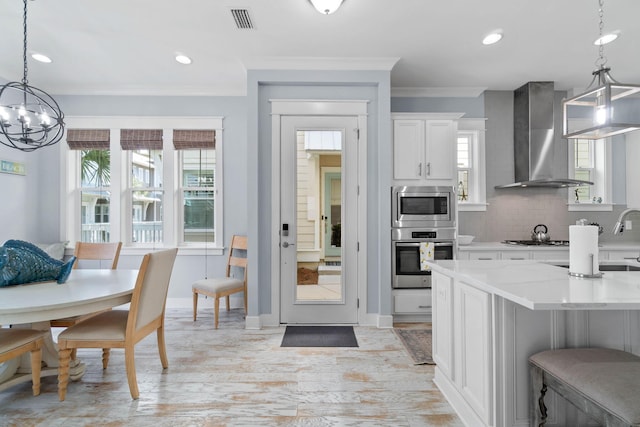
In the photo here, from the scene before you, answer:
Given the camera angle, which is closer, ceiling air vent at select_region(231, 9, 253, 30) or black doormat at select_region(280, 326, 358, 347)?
ceiling air vent at select_region(231, 9, 253, 30)

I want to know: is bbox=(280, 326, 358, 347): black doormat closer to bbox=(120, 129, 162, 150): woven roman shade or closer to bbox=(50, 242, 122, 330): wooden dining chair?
bbox=(50, 242, 122, 330): wooden dining chair

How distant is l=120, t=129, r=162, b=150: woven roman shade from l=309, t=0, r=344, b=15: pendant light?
2.78 meters

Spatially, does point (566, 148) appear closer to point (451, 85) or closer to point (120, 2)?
point (451, 85)

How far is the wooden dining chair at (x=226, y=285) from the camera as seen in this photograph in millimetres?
3607

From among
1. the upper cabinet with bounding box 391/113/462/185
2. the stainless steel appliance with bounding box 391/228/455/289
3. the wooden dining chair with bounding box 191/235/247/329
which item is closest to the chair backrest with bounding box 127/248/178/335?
the wooden dining chair with bounding box 191/235/247/329

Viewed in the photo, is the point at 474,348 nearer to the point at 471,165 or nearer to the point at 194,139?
the point at 471,165

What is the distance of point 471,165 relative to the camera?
4.39 metres

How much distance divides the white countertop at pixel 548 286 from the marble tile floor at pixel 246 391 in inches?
34.9

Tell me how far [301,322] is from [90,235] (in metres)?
2.98

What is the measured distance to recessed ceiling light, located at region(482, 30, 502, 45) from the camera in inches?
121

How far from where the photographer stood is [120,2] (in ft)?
8.64

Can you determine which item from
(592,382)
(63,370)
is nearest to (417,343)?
(592,382)

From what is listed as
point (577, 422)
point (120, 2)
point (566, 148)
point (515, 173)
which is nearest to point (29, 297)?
point (120, 2)

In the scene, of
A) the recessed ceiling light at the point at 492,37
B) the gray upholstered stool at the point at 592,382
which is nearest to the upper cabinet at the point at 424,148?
the recessed ceiling light at the point at 492,37
